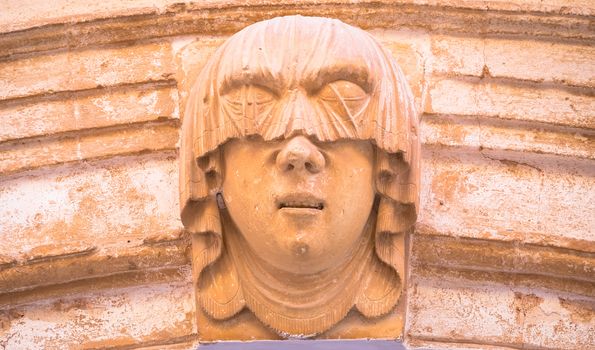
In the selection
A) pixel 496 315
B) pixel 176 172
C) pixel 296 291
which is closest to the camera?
pixel 296 291

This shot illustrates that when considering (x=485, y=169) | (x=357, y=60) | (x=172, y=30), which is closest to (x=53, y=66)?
(x=172, y=30)

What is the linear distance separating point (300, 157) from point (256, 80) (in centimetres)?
25

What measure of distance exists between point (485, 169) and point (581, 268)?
415mm

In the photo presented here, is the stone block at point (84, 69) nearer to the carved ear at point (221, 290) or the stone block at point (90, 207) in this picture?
the stone block at point (90, 207)

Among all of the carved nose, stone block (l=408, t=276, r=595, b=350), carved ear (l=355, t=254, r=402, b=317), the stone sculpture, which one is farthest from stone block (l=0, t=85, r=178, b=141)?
stone block (l=408, t=276, r=595, b=350)

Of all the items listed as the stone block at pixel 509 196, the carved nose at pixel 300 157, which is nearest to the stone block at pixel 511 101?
the stone block at pixel 509 196

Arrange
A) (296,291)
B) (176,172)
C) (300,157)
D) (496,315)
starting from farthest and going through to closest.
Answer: (176,172) → (496,315) → (296,291) → (300,157)

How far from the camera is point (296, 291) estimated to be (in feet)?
8.57

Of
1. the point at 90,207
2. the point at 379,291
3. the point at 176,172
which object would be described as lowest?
the point at 379,291

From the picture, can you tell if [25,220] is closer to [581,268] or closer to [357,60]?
[357,60]

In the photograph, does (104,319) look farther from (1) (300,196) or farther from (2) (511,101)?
(2) (511,101)

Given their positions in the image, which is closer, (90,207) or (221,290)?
(221,290)

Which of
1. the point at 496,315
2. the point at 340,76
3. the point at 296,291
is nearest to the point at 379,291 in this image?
the point at 296,291

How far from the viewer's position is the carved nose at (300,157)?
7.87ft
